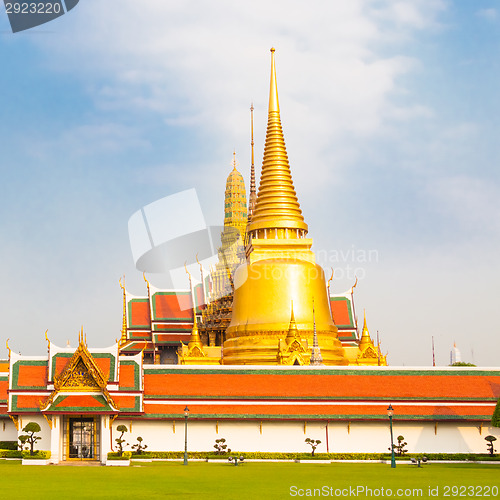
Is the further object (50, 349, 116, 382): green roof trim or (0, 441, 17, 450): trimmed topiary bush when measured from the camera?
(0, 441, 17, 450): trimmed topiary bush

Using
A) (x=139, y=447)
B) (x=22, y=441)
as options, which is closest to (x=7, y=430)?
(x=22, y=441)

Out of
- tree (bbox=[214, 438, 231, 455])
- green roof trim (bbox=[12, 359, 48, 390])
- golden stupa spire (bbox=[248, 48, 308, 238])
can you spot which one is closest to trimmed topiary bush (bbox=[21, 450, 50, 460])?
green roof trim (bbox=[12, 359, 48, 390])

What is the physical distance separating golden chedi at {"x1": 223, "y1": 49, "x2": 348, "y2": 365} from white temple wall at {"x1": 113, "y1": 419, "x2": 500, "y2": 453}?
7843 millimetres

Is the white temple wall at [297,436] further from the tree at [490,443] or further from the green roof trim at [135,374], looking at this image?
the green roof trim at [135,374]

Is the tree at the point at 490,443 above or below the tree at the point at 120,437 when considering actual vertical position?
below

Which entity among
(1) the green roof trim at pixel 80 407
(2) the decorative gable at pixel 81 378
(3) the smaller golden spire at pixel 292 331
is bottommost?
(1) the green roof trim at pixel 80 407

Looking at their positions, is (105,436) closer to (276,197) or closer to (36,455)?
(36,455)

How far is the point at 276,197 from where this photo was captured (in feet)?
163

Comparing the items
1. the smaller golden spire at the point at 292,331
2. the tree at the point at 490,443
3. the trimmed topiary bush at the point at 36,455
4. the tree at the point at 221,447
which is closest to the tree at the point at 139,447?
the tree at the point at 221,447

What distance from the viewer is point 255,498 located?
19875 mm

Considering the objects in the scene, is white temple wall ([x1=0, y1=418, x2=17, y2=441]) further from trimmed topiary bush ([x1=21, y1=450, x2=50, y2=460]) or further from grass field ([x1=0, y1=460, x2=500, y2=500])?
grass field ([x1=0, y1=460, x2=500, y2=500])

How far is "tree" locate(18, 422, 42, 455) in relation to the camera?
32866 millimetres

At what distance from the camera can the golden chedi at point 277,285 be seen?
45.3 meters

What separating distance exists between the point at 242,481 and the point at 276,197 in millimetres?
27350
